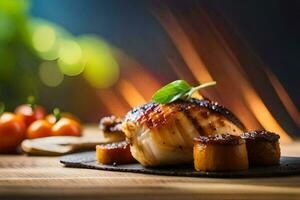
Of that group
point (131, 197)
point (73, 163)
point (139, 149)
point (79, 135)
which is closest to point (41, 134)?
point (79, 135)

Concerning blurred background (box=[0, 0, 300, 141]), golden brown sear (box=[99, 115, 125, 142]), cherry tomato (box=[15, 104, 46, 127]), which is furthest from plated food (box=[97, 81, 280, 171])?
blurred background (box=[0, 0, 300, 141])

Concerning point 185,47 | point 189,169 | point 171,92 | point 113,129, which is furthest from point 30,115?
point 189,169

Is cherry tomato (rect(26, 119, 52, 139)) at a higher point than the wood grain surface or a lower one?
higher

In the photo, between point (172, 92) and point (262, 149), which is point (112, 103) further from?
point (262, 149)

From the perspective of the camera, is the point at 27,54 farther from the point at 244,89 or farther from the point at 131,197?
the point at 131,197

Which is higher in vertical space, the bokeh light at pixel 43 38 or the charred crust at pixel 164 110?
the bokeh light at pixel 43 38

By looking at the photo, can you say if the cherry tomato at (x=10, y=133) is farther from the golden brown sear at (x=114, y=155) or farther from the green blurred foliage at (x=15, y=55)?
the green blurred foliage at (x=15, y=55)

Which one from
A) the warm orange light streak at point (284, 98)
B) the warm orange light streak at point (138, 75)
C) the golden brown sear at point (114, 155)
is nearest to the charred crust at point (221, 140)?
the golden brown sear at point (114, 155)

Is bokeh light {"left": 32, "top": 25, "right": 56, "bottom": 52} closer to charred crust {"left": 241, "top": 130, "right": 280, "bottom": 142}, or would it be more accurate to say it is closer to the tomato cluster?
the tomato cluster

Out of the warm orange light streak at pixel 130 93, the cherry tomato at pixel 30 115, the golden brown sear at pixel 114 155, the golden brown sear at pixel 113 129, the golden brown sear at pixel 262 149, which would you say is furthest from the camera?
the warm orange light streak at pixel 130 93
